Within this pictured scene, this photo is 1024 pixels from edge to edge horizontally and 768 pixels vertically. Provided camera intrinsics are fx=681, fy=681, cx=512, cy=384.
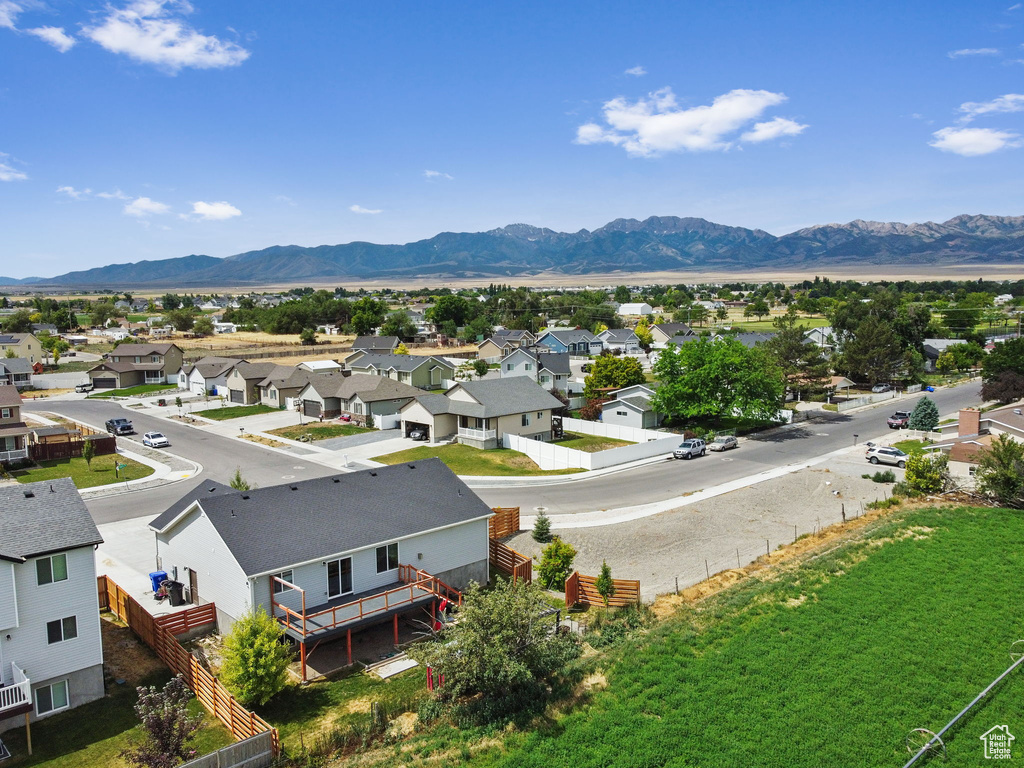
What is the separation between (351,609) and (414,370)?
5891 cm

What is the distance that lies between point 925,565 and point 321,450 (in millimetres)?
39920

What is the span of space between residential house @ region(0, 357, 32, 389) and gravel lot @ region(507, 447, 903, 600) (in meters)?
77.0

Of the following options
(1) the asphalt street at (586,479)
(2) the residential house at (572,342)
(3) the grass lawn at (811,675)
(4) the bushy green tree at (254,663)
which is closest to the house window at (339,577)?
(4) the bushy green tree at (254,663)

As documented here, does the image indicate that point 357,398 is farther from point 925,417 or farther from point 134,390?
point 925,417

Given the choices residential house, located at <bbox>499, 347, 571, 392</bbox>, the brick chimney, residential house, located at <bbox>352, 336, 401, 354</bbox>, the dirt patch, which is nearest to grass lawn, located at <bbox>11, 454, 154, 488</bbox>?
the dirt patch

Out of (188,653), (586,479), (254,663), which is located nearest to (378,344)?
(586,479)

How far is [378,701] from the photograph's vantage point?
18.8m

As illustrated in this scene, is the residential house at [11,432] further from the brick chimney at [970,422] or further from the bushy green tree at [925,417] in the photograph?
the bushy green tree at [925,417]

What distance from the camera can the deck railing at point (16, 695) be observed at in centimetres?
1656

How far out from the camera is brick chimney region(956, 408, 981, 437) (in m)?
47.2

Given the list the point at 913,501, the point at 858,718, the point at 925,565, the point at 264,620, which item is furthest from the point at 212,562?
the point at 913,501

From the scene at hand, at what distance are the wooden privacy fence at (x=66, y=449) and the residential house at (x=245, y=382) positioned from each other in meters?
21.5

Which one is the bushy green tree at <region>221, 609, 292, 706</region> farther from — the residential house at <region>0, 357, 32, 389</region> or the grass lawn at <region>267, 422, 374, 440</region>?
the residential house at <region>0, 357, 32, 389</region>

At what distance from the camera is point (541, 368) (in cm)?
7662
